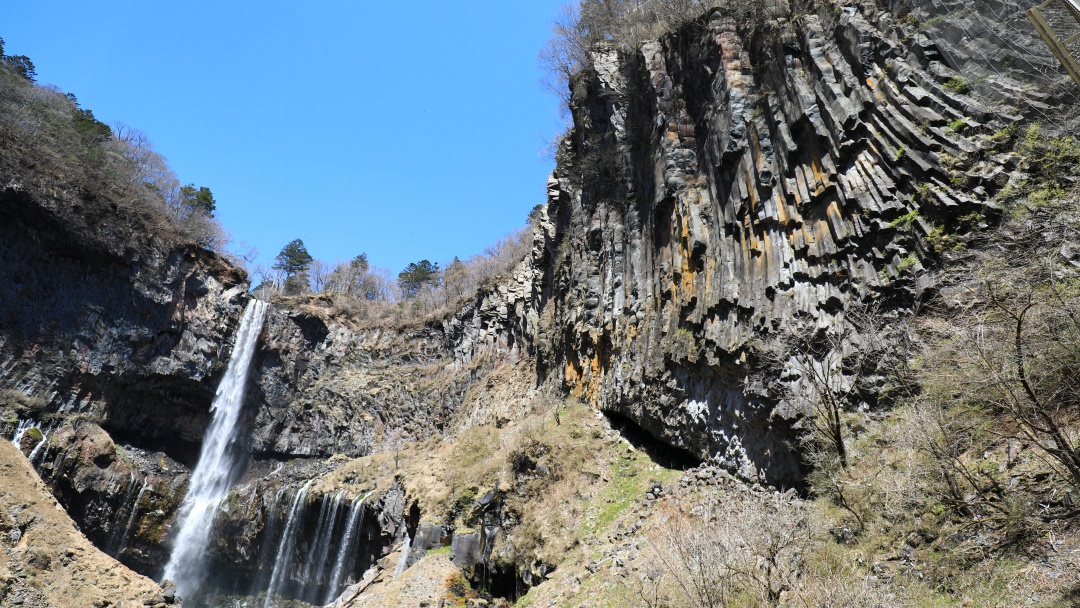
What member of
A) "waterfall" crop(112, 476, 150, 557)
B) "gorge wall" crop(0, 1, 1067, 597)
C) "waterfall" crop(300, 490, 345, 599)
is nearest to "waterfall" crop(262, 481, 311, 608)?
"gorge wall" crop(0, 1, 1067, 597)

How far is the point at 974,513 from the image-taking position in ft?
29.9

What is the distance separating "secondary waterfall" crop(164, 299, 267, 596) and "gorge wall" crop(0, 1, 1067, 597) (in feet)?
2.80

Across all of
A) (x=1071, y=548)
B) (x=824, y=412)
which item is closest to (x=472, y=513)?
(x=824, y=412)

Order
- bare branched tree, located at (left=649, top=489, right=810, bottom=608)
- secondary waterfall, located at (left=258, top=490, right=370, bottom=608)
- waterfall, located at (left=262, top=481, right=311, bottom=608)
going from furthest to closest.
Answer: waterfall, located at (left=262, top=481, right=311, bottom=608), secondary waterfall, located at (left=258, top=490, right=370, bottom=608), bare branched tree, located at (left=649, top=489, right=810, bottom=608)

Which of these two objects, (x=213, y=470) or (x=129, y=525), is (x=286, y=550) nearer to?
(x=129, y=525)

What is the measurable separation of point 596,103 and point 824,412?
20.9m

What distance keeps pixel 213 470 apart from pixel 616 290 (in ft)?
99.1

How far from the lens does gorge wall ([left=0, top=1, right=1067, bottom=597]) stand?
551 inches

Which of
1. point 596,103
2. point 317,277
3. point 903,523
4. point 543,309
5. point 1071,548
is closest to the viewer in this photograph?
point 1071,548

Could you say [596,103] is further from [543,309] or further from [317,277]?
[317,277]

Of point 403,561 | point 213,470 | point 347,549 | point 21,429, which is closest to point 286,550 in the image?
point 347,549

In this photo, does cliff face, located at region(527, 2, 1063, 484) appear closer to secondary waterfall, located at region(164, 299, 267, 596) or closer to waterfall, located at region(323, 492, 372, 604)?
waterfall, located at region(323, 492, 372, 604)

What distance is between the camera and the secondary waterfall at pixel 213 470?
112ft

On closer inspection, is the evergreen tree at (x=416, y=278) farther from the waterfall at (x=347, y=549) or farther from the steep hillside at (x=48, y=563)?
the steep hillside at (x=48, y=563)
